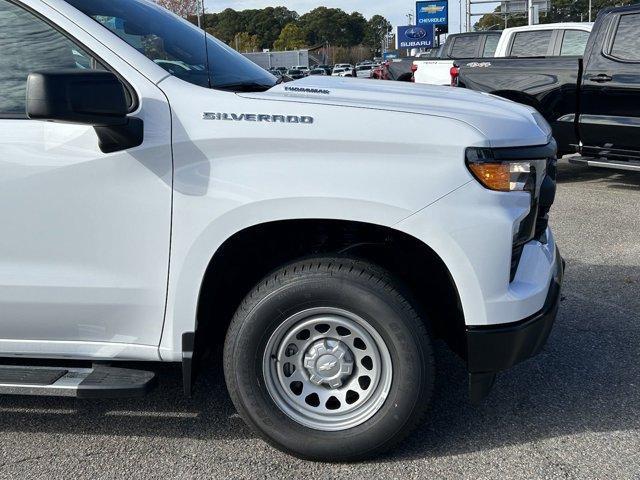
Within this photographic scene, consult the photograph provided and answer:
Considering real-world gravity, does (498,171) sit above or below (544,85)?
below

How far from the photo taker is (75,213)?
9.29 ft

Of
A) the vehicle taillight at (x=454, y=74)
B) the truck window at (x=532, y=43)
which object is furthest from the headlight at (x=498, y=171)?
the truck window at (x=532, y=43)

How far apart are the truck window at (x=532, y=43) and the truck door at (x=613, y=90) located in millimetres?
3026

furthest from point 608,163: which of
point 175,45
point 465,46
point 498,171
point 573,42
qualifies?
point 465,46

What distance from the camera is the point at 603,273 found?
5.59 m

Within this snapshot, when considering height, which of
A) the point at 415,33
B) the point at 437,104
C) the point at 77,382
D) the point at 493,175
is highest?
the point at 415,33

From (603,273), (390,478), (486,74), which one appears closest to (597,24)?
(486,74)

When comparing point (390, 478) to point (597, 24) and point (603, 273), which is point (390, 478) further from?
point (597, 24)

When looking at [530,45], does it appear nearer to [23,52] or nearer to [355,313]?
[355,313]

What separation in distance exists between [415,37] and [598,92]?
46.0 metres

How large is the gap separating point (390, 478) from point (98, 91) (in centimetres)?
185

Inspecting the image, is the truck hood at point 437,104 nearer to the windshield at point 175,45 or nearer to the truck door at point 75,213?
the windshield at point 175,45

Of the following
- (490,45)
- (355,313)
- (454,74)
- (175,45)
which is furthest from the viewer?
(490,45)

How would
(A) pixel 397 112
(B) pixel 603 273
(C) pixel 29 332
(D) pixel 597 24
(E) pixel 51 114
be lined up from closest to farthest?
(E) pixel 51 114 → (A) pixel 397 112 → (C) pixel 29 332 → (B) pixel 603 273 → (D) pixel 597 24
